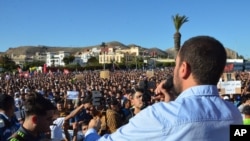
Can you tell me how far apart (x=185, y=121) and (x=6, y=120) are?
3.43 metres

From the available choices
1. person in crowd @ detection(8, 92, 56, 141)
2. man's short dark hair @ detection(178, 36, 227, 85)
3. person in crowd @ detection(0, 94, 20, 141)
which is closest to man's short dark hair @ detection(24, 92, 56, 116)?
person in crowd @ detection(8, 92, 56, 141)

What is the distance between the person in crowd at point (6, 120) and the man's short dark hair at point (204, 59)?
2.96 metres

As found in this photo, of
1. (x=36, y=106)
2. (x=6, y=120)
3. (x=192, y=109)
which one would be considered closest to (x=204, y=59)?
(x=192, y=109)

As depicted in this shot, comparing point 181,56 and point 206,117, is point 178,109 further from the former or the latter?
point 181,56

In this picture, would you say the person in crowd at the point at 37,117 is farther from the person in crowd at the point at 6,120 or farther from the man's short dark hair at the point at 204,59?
the man's short dark hair at the point at 204,59

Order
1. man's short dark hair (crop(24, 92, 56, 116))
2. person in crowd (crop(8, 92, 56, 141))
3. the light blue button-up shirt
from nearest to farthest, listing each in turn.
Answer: the light blue button-up shirt → person in crowd (crop(8, 92, 56, 141)) → man's short dark hair (crop(24, 92, 56, 116))

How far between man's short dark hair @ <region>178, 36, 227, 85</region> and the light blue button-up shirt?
0.06m

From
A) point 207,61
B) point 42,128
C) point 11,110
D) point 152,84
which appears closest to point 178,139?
point 207,61

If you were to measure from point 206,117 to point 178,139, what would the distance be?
0.48 ft

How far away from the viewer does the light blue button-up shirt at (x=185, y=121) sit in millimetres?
1495

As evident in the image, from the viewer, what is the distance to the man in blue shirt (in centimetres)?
150

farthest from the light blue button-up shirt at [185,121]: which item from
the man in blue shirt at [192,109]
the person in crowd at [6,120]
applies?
the person in crowd at [6,120]

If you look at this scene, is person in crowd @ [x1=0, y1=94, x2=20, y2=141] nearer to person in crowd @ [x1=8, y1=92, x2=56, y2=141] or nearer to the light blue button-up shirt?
person in crowd @ [x1=8, y1=92, x2=56, y2=141]

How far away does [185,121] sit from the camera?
150 cm
